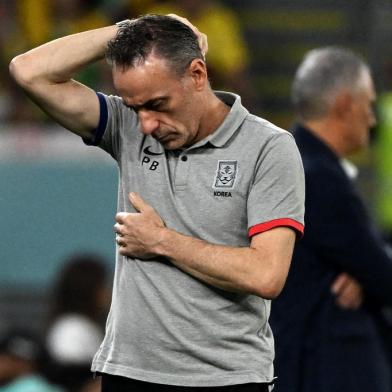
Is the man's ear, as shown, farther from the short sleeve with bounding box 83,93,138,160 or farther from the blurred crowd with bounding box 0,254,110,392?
the blurred crowd with bounding box 0,254,110,392

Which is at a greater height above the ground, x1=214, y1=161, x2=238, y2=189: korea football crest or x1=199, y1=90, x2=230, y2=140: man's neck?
x1=199, y1=90, x2=230, y2=140: man's neck

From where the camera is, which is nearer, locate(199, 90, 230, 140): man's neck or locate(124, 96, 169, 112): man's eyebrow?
locate(124, 96, 169, 112): man's eyebrow

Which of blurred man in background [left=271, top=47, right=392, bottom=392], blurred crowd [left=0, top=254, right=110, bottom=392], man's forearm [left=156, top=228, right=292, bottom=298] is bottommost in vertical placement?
blurred crowd [left=0, top=254, right=110, bottom=392]

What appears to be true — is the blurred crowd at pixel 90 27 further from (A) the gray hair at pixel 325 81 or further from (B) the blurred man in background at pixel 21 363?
(A) the gray hair at pixel 325 81

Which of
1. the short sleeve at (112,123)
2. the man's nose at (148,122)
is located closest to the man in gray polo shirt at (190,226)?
the man's nose at (148,122)

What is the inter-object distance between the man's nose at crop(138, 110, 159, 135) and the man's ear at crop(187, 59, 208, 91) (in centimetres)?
→ 16

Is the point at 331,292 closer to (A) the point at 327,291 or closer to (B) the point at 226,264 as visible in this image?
(A) the point at 327,291

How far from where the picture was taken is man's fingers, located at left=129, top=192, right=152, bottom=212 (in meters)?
3.65

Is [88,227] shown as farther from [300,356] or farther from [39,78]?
[39,78]

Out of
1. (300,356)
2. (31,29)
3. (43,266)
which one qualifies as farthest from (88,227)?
(300,356)

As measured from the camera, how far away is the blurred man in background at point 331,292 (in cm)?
484

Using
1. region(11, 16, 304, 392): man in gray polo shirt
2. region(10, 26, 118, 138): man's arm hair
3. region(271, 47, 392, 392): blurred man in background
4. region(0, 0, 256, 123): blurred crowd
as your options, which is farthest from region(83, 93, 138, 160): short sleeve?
region(0, 0, 256, 123): blurred crowd

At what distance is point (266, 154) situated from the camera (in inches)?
143

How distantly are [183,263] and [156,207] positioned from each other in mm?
222
